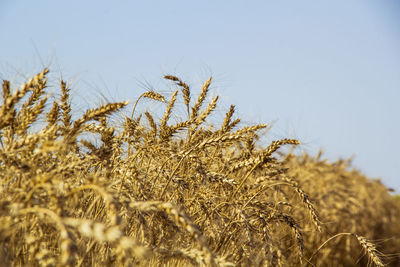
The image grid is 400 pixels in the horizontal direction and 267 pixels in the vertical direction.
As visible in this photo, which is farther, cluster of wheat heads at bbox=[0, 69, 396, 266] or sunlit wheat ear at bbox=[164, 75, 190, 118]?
sunlit wheat ear at bbox=[164, 75, 190, 118]

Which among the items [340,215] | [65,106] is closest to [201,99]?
[65,106]

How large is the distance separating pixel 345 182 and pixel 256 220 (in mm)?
8695

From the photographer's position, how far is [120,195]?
2.19 m

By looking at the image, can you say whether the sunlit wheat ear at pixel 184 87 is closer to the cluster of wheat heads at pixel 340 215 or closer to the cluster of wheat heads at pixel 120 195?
the cluster of wheat heads at pixel 120 195

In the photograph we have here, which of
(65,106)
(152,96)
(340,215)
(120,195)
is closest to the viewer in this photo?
(120,195)

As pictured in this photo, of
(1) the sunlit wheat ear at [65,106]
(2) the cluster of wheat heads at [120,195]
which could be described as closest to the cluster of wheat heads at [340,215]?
(2) the cluster of wheat heads at [120,195]

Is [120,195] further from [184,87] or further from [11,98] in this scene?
[184,87]

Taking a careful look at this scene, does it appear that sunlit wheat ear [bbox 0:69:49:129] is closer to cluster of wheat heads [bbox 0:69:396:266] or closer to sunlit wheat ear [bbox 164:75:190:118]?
cluster of wheat heads [bbox 0:69:396:266]

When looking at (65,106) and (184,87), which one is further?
(184,87)

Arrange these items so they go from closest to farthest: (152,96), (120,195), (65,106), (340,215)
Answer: (120,195) < (65,106) < (152,96) < (340,215)

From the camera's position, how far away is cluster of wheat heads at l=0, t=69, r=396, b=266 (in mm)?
1775

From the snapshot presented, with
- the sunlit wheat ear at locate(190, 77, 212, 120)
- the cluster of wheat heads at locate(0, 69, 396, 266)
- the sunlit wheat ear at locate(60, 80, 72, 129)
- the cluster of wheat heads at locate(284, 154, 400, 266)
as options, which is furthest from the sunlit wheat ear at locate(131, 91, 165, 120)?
the cluster of wheat heads at locate(284, 154, 400, 266)

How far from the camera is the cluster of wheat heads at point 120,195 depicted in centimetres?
178

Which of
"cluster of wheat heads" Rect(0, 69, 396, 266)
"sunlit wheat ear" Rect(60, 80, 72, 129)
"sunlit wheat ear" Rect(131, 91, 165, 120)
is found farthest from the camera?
"sunlit wheat ear" Rect(131, 91, 165, 120)
